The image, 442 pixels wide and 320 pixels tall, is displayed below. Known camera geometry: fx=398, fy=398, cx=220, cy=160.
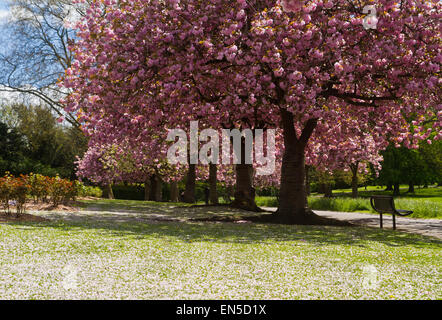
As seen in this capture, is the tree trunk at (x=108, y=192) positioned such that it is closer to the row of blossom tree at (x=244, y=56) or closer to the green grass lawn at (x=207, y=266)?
the row of blossom tree at (x=244, y=56)

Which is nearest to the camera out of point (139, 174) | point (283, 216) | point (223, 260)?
point (223, 260)

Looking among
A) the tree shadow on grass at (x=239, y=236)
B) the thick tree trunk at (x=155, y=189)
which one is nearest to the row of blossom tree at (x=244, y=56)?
the tree shadow on grass at (x=239, y=236)

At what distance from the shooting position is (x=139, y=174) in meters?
38.2

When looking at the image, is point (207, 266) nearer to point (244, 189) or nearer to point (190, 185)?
point (244, 189)

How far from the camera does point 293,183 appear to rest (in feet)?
52.6

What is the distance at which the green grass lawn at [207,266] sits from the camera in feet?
17.5

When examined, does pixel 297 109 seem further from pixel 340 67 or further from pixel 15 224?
pixel 15 224

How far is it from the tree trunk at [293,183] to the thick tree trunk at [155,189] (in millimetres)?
22684

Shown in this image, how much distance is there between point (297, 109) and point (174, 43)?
14.5 ft

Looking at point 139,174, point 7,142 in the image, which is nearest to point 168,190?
point 139,174

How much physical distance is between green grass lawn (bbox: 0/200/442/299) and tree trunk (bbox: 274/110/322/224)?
4.84 metres

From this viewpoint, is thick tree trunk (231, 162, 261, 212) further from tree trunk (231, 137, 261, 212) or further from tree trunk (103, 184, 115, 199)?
tree trunk (103, 184, 115, 199)

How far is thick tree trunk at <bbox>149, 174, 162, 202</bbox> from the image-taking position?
126 feet
